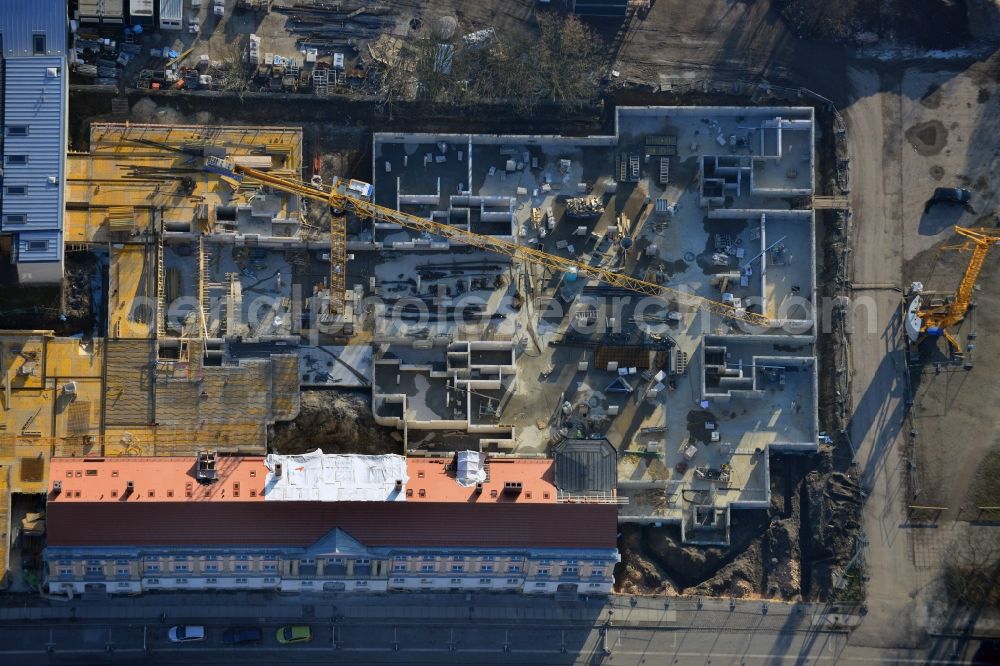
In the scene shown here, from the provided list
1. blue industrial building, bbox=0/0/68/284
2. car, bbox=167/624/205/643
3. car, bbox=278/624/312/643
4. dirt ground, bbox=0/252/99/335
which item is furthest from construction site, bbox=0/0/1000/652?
car, bbox=278/624/312/643

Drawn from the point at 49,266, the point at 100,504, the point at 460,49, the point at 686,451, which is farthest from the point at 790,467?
the point at 49,266

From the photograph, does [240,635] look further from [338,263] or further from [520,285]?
[520,285]

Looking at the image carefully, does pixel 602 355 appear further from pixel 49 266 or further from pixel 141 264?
pixel 49 266

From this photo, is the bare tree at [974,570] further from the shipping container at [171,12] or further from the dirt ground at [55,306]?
the shipping container at [171,12]

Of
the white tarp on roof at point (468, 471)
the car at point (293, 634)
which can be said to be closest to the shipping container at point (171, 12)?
the white tarp on roof at point (468, 471)

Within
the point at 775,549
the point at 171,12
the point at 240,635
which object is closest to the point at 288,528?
the point at 240,635
